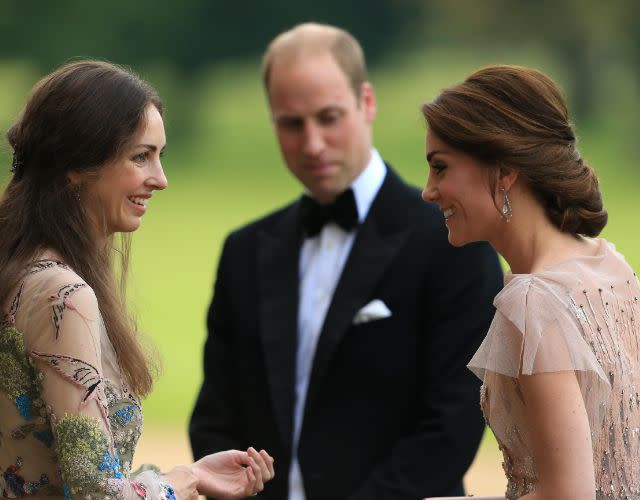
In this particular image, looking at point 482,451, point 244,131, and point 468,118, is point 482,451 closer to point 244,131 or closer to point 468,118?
point 244,131

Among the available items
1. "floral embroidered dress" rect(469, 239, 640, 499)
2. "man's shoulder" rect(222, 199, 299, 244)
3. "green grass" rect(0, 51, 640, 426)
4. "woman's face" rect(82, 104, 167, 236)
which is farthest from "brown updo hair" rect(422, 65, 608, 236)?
"green grass" rect(0, 51, 640, 426)

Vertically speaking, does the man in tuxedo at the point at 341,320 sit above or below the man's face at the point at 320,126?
below

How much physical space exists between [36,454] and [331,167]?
1571mm

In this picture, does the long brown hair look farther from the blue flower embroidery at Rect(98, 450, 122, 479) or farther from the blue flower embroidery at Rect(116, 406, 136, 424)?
the blue flower embroidery at Rect(98, 450, 122, 479)

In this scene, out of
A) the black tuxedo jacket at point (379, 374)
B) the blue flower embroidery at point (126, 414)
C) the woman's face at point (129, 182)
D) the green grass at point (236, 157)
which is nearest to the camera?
the blue flower embroidery at point (126, 414)

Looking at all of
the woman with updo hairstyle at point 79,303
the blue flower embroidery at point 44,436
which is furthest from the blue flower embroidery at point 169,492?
the blue flower embroidery at point 44,436

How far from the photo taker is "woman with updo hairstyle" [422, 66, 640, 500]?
1995mm

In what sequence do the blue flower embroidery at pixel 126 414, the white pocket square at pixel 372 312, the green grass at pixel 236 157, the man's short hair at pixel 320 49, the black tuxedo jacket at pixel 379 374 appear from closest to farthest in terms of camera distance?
1. the blue flower embroidery at pixel 126 414
2. the black tuxedo jacket at pixel 379 374
3. the white pocket square at pixel 372 312
4. the man's short hair at pixel 320 49
5. the green grass at pixel 236 157

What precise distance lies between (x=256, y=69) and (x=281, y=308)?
9.43 metres

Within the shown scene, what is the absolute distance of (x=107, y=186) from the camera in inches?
89.1

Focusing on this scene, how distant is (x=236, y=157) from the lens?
42.3 feet

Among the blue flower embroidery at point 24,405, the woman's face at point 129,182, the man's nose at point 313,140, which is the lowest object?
the blue flower embroidery at point 24,405

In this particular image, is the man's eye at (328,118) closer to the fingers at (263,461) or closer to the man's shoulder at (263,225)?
the man's shoulder at (263,225)

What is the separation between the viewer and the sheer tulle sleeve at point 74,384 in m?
1.99
